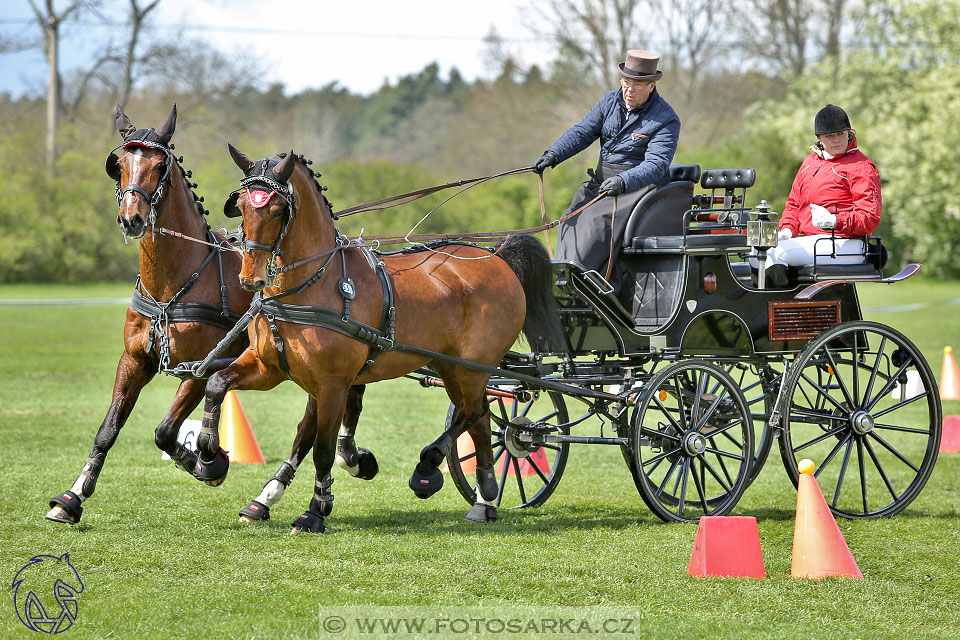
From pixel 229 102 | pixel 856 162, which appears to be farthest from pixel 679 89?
pixel 856 162

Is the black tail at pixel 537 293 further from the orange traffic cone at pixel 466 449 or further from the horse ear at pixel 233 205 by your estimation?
the horse ear at pixel 233 205

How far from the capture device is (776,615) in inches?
172

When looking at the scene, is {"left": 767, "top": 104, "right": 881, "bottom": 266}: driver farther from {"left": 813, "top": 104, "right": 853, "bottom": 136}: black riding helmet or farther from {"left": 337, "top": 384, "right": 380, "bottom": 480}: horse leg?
{"left": 337, "top": 384, "right": 380, "bottom": 480}: horse leg

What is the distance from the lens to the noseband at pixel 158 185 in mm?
5547

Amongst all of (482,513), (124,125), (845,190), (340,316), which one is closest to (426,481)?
(482,513)

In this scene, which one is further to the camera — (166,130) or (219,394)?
(166,130)

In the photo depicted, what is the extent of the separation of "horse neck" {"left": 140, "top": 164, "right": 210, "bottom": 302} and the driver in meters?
3.67

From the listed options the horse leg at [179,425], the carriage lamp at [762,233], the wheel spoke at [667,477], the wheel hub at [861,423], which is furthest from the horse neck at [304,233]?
the wheel hub at [861,423]

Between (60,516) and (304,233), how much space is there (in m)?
2.06

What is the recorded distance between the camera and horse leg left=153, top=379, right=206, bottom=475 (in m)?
5.70

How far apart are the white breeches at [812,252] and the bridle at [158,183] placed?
3585 mm

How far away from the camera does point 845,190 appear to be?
6.61 meters

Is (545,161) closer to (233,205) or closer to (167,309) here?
(233,205)

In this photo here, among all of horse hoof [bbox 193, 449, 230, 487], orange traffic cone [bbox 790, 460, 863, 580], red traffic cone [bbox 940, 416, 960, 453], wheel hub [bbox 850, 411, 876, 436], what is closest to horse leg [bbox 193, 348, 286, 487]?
horse hoof [bbox 193, 449, 230, 487]
